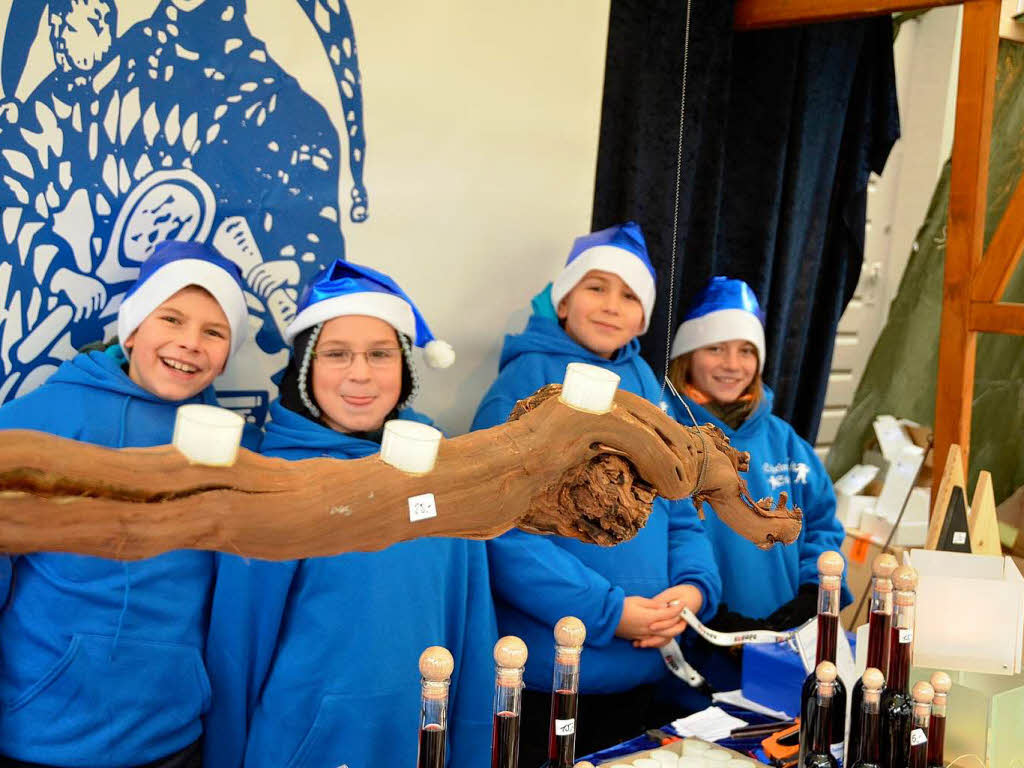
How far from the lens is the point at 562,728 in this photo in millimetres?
1215

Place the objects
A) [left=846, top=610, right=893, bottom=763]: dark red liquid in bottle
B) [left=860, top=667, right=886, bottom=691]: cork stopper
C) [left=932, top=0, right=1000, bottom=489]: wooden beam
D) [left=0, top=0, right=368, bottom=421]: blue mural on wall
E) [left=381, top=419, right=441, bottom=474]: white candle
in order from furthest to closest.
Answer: [left=932, top=0, right=1000, bottom=489]: wooden beam
[left=0, top=0, right=368, bottom=421]: blue mural on wall
[left=846, top=610, right=893, bottom=763]: dark red liquid in bottle
[left=860, top=667, right=886, bottom=691]: cork stopper
[left=381, top=419, right=441, bottom=474]: white candle

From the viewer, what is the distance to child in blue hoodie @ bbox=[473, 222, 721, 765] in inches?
84.0

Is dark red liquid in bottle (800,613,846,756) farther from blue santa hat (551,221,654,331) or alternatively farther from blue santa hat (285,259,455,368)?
blue santa hat (551,221,654,331)

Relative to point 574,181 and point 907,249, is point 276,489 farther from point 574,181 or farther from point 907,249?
point 907,249

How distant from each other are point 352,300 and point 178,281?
298 mm

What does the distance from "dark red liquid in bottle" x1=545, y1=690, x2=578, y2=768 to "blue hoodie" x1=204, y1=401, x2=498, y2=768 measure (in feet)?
2.11

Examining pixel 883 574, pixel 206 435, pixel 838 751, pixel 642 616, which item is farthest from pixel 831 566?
pixel 206 435

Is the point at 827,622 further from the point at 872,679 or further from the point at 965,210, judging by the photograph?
the point at 965,210

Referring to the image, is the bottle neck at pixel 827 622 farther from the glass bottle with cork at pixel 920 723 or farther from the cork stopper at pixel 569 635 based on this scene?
the cork stopper at pixel 569 635

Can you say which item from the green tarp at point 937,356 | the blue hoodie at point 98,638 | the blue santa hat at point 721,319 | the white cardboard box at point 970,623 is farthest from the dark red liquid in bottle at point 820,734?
the green tarp at point 937,356

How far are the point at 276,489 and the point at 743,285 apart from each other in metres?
2.09

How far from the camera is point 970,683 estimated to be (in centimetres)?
167

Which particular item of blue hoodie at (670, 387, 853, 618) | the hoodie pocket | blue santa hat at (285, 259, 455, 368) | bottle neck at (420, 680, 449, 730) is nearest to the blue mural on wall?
blue santa hat at (285, 259, 455, 368)

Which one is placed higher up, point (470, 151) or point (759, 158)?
point (759, 158)
